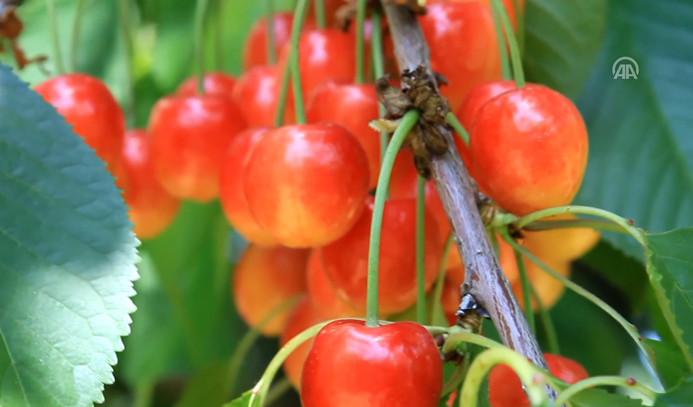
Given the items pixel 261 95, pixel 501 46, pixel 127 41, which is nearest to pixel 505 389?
pixel 501 46

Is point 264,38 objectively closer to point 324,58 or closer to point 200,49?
point 200,49

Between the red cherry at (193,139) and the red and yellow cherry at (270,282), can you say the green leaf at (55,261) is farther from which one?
the red and yellow cherry at (270,282)

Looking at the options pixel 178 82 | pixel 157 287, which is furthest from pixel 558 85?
pixel 157 287

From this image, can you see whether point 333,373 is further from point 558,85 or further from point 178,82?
point 178,82

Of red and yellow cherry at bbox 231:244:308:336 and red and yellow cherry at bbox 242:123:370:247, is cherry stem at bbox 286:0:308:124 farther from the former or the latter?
red and yellow cherry at bbox 231:244:308:336

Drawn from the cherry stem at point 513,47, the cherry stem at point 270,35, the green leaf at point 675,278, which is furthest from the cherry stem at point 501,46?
the cherry stem at point 270,35
